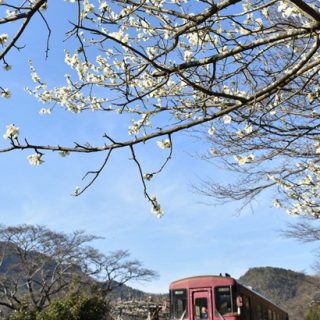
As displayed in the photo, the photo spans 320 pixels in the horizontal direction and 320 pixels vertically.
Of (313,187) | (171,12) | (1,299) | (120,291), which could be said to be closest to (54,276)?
(1,299)

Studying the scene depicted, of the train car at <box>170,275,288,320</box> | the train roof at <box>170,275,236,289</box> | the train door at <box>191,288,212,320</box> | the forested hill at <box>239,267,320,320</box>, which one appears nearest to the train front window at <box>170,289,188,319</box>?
the train car at <box>170,275,288,320</box>

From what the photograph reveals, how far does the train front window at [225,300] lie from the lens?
43.8 ft

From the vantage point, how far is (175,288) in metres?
14.4

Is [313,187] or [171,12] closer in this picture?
[171,12]

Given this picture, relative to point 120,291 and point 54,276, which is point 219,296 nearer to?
point 54,276

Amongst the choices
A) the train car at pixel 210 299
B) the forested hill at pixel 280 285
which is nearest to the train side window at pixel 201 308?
the train car at pixel 210 299

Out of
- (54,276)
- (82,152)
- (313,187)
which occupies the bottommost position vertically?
(82,152)

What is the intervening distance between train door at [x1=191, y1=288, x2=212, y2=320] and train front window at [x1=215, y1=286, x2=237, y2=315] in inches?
8.9

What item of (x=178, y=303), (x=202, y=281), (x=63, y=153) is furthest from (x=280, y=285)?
(x=63, y=153)

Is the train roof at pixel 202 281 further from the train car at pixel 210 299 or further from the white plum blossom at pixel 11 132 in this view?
the white plum blossom at pixel 11 132

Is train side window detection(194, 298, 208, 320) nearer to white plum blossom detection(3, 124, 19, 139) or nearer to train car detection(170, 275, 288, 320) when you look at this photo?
train car detection(170, 275, 288, 320)

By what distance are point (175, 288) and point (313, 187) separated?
279 inches

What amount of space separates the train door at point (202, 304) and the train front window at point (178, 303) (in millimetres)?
268

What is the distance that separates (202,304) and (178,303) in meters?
0.76
